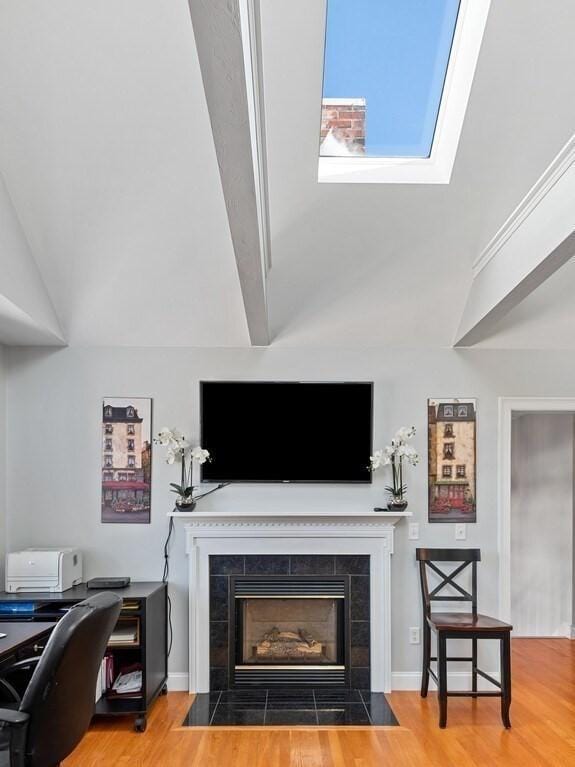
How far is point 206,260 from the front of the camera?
4199 mm

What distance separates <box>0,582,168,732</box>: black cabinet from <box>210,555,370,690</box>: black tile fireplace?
1.50ft

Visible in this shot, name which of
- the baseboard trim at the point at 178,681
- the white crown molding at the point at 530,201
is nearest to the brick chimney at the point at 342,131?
the white crown molding at the point at 530,201

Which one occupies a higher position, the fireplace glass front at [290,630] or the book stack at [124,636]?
the book stack at [124,636]

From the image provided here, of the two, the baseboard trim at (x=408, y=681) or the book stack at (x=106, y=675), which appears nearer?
the book stack at (x=106, y=675)

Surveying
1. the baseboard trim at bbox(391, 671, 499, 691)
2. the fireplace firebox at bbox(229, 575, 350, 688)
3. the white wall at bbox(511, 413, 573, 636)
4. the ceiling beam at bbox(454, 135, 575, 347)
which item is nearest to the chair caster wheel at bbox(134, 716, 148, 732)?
the fireplace firebox at bbox(229, 575, 350, 688)

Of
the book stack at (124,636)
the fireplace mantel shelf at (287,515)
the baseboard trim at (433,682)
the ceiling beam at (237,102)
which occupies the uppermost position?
the ceiling beam at (237,102)

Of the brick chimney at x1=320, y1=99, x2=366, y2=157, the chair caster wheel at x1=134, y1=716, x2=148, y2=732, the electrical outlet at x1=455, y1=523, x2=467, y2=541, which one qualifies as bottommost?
the chair caster wheel at x1=134, y1=716, x2=148, y2=732

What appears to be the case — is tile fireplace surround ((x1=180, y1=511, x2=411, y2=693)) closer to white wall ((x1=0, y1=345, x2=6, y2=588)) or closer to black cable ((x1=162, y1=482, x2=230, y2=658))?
black cable ((x1=162, y1=482, x2=230, y2=658))

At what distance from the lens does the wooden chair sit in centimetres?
408

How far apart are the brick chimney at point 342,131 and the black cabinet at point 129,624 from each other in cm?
→ 276

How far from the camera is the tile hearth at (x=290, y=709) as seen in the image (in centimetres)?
411

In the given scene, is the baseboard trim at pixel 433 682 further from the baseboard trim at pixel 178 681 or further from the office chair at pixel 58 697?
the office chair at pixel 58 697

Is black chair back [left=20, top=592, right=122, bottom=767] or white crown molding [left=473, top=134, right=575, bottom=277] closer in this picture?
black chair back [left=20, top=592, right=122, bottom=767]

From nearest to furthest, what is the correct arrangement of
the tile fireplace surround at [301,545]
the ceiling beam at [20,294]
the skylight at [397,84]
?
1. the skylight at [397,84]
2. the ceiling beam at [20,294]
3. the tile fireplace surround at [301,545]
